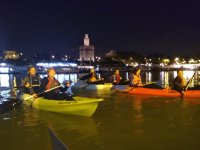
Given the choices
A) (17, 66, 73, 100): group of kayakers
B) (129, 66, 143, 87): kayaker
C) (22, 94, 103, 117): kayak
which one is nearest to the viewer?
(22, 94, 103, 117): kayak

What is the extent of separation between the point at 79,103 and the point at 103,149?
4.29 metres

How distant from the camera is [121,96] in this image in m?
25.4

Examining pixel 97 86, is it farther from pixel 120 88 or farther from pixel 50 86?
pixel 50 86

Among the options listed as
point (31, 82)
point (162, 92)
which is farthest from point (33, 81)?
point (162, 92)

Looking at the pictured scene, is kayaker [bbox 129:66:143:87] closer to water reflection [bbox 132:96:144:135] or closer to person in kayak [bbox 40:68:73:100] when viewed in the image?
water reflection [bbox 132:96:144:135]

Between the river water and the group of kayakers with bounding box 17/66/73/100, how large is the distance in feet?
2.76

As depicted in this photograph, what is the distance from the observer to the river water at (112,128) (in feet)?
38.8

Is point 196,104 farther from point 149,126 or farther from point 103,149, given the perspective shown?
point 103,149

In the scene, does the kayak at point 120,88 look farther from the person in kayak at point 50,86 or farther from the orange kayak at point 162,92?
the person in kayak at point 50,86

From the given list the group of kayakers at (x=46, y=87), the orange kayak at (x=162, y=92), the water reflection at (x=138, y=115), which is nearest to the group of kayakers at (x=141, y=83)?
the orange kayak at (x=162, y=92)

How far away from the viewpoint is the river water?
11.8 m

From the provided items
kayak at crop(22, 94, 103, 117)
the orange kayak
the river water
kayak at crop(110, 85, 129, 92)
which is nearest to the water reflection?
the river water

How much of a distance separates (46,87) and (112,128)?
5519mm

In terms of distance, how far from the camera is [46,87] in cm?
1844
